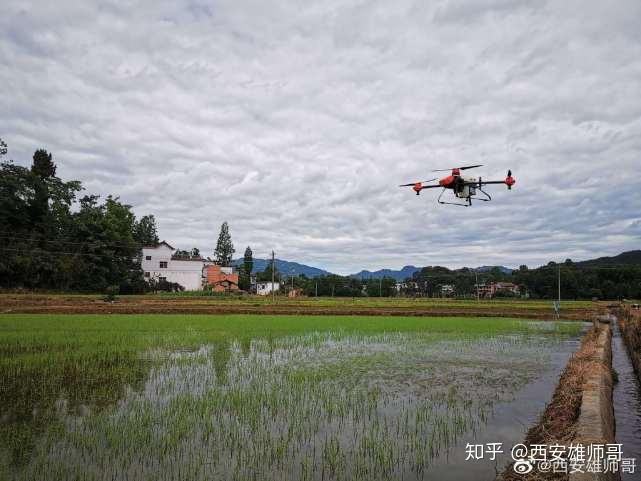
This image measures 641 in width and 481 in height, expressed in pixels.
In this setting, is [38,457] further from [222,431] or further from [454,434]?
[454,434]

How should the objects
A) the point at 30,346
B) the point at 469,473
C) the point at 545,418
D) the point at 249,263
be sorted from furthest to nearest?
the point at 249,263 < the point at 30,346 < the point at 545,418 < the point at 469,473

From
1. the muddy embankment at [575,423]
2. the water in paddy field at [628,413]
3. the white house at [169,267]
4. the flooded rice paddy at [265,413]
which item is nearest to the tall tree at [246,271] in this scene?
the white house at [169,267]

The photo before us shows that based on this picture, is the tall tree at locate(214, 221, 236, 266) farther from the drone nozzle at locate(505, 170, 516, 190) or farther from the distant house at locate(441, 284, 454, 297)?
the drone nozzle at locate(505, 170, 516, 190)

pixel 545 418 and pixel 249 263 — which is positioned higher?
pixel 249 263

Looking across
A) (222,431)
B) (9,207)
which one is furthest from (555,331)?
(9,207)

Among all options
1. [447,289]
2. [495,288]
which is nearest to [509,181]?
[495,288]

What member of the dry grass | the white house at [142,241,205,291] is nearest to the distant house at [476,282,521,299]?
the white house at [142,241,205,291]

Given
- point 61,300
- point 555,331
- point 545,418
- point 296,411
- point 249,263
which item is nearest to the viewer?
point 545,418
